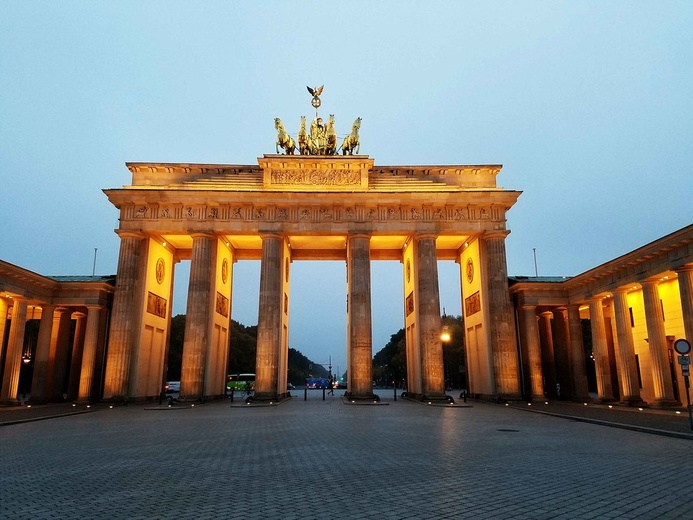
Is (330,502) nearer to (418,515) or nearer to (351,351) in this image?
(418,515)

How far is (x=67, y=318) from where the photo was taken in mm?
38875

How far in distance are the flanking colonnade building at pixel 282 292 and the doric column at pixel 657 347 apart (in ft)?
10.1

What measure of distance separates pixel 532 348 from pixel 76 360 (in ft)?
123

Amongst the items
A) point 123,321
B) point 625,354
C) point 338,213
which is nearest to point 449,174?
point 338,213

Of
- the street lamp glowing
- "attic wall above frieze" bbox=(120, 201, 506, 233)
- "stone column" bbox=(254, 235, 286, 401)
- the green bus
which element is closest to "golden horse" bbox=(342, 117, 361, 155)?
"attic wall above frieze" bbox=(120, 201, 506, 233)

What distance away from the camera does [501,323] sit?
35.1 metres

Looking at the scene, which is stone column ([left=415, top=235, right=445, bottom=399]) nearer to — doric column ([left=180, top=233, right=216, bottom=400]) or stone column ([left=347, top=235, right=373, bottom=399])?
stone column ([left=347, top=235, right=373, bottom=399])

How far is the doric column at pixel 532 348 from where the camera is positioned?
3547 cm

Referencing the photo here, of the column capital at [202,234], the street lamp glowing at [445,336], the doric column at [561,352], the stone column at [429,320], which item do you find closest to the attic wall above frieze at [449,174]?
the stone column at [429,320]

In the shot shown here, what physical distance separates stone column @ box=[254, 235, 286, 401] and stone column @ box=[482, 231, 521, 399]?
16275 millimetres

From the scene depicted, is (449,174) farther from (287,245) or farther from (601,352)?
(601,352)

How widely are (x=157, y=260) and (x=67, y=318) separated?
885 centimetres

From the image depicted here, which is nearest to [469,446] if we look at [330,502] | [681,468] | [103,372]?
[681,468]

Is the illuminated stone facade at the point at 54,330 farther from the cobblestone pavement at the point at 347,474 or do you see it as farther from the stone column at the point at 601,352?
the stone column at the point at 601,352
